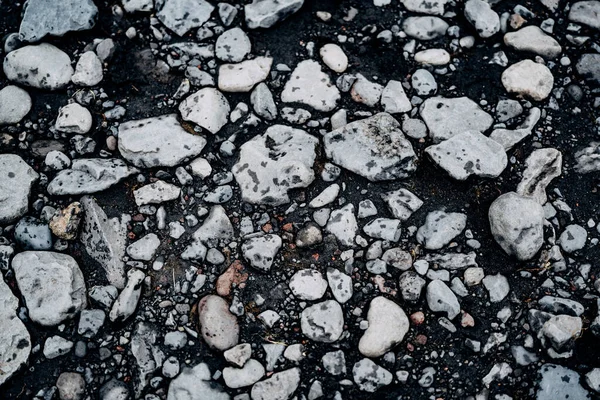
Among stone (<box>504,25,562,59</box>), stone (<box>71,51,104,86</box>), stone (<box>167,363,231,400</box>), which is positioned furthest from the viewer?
stone (<box>504,25,562,59</box>)

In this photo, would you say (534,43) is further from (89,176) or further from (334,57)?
(89,176)

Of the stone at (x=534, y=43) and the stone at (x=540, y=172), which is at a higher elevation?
the stone at (x=534, y=43)

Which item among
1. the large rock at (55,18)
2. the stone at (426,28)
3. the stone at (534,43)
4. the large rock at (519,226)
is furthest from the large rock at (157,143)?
the stone at (534,43)

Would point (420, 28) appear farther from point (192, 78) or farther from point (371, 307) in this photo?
point (371, 307)

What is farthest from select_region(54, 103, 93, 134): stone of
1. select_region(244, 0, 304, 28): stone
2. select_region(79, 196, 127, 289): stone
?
select_region(244, 0, 304, 28): stone

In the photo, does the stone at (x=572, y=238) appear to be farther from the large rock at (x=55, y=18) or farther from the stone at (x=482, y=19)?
the large rock at (x=55, y=18)

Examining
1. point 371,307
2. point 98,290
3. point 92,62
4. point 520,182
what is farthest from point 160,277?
point 520,182

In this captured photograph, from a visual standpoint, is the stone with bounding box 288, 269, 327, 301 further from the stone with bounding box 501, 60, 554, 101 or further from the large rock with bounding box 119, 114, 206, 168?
the stone with bounding box 501, 60, 554, 101

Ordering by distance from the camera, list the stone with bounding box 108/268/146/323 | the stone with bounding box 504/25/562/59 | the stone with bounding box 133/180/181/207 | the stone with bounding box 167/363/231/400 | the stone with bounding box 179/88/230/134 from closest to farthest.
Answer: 1. the stone with bounding box 167/363/231/400
2. the stone with bounding box 108/268/146/323
3. the stone with bounding box 133/180/181/207
4. the stone with bounding box 179/88/230/134
5. the stone with bounding box 504/25/562/59
